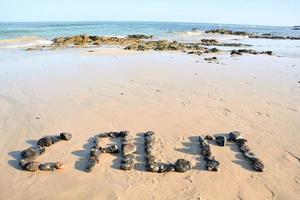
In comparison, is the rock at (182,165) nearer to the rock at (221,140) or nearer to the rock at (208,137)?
the rock at (221,140)

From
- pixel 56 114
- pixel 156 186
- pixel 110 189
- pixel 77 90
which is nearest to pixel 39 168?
pixel 110 189

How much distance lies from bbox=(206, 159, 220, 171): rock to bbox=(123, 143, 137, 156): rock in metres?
1.37

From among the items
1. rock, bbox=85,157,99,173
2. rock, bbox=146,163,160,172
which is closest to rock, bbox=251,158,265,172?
rock, bbox=146,163,160,172

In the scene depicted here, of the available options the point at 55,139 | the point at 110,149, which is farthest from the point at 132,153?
the point at 55,139

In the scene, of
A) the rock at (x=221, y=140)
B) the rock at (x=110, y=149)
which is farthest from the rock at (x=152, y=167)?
the rock at (x=221, y=140)

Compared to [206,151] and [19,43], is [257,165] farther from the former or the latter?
[19,43]

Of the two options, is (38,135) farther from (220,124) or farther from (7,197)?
(220,124)

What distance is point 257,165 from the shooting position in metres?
5.79

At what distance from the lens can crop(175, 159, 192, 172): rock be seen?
221 inches

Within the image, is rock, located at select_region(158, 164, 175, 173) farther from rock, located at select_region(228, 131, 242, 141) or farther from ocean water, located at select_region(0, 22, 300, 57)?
ocean water, located at select_region(0, 22, 300, 57)

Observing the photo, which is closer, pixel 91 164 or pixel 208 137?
pixel 91 164

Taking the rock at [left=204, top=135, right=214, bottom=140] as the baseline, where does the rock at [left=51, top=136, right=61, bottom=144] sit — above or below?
below

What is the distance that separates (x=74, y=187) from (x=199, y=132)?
10.3 feet

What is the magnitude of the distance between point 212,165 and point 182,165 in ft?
1.70
